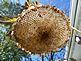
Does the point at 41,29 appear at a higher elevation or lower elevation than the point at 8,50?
higher

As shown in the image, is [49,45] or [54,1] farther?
[54,1]

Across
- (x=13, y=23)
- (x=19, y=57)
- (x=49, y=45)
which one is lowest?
(x=19, y=57)

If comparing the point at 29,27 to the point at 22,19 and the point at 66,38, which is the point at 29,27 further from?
the point at 66,38

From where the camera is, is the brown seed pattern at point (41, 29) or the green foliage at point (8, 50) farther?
the green foliage at point (8, 50)

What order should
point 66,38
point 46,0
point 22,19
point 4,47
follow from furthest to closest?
point 4,47 → point 46,0 → point 66,38 → point 22,19

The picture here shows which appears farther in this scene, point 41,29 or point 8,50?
point 8,50

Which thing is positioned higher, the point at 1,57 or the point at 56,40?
the point at 56,40

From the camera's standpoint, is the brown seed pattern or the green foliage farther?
the green foliage

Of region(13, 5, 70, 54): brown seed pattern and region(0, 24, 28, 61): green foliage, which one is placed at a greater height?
region(13, 5, 70, 54): brown seed pattern

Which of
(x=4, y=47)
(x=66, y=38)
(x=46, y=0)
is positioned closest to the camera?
(x=66, y=38)

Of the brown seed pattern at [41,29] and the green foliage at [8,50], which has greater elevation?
the brown seed pattern at [41,29]

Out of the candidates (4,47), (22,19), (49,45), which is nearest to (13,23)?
(22,19)
